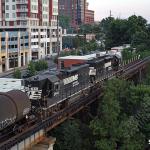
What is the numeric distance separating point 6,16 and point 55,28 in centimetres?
2054

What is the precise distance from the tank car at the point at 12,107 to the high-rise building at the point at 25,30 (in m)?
53.6

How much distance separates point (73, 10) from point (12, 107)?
17135cm

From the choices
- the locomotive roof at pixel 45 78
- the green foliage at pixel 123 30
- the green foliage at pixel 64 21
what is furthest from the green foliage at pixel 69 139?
A: the green foliage at pixel 64 21

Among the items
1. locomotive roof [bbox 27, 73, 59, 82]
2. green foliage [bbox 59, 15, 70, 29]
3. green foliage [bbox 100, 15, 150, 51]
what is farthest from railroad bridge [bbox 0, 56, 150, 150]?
green foliage [bbox 59, 15, 70, 29]

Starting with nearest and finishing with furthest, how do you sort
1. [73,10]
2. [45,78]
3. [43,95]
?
[43,95] < [45,78] < [73,10]

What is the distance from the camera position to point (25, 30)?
93.2 metres

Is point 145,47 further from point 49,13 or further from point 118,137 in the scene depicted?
point 118,137

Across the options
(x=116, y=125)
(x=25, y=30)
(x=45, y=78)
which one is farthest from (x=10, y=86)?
(x=25, y=30)

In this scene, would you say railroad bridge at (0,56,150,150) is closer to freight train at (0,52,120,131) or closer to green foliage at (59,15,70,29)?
freight train at (0,52,120,131)

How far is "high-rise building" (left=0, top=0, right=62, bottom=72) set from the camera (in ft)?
267

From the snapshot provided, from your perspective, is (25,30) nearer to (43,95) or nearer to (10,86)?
(10,86)

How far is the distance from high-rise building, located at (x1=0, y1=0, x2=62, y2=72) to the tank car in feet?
176

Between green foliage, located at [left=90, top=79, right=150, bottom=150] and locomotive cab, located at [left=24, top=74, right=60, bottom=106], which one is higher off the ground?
locomotive cab, located at [left=24, top=74, right=60, bottom=106]

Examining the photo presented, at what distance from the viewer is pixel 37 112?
92.3 feet
